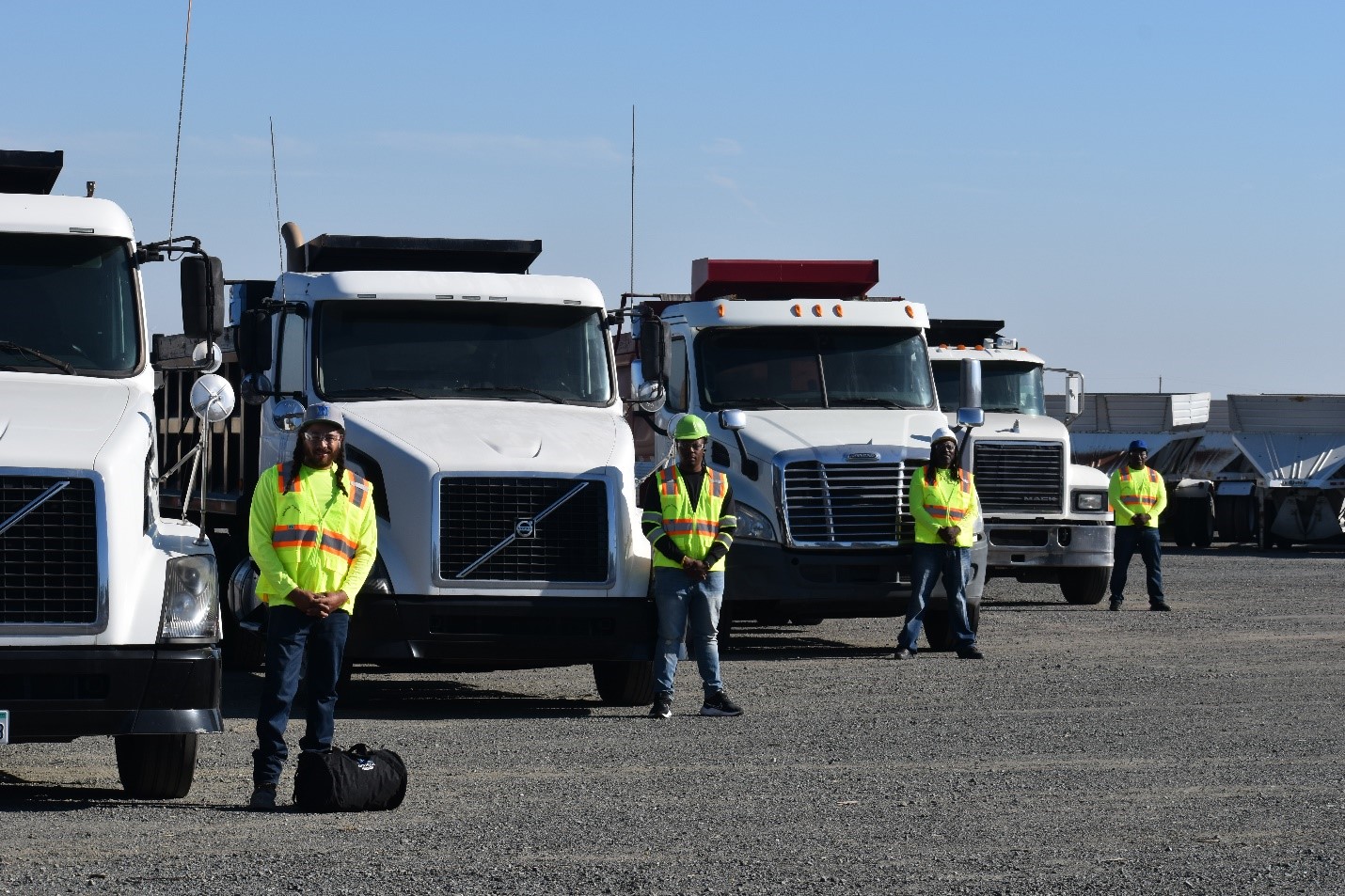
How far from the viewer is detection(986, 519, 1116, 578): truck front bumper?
21922 millimetres

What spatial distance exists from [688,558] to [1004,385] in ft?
37.9

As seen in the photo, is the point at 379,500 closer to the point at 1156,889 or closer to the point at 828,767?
the point at 828,767

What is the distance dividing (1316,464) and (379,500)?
1142 inches

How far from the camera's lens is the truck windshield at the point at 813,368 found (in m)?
17.8

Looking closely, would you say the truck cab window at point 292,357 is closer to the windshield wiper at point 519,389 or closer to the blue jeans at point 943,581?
the windshield wiper at point 519,389

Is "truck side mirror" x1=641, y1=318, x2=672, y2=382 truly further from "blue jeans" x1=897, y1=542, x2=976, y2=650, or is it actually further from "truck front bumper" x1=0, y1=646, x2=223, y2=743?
"truck front bumper" x1=0, y1=646, x2=223, y2=743

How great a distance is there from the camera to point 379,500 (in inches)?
508

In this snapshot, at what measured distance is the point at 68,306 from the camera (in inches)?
410

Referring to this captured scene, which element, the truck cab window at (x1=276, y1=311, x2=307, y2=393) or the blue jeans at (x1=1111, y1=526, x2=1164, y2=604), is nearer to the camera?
the truck cab window at (x1=276, y1=311, x2=307, y2=393)

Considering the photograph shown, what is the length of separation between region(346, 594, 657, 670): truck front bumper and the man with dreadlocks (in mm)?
2911

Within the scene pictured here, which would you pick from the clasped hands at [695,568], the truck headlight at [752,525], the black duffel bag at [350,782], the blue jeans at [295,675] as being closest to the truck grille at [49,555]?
the blue jeans at [295,675]

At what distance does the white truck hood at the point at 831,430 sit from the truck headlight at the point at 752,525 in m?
0.45

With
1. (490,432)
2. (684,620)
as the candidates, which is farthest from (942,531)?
(490,432)

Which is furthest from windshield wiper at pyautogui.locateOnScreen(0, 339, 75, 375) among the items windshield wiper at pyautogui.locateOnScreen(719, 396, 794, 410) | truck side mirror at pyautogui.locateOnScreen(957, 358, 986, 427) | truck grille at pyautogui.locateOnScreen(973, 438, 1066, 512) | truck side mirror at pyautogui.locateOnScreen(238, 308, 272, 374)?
truck grille at pyautogui.locateOnScreen(973, 438, 1066, 512)
